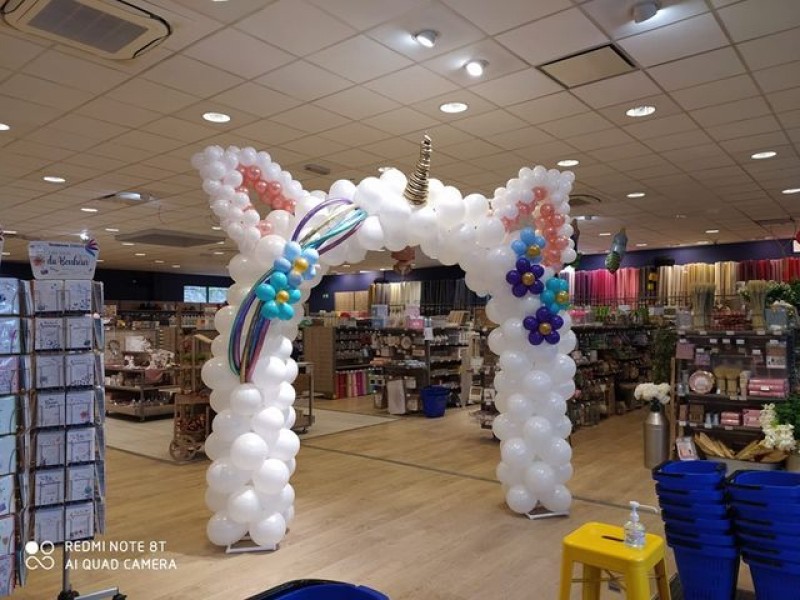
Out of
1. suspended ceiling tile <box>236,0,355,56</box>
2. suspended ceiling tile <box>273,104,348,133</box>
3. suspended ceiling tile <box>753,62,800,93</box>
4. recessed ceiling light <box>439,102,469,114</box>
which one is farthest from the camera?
suspended ceiling tile <box>273,104,348,133</box>

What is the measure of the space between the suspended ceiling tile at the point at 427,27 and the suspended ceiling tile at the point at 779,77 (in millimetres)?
2254

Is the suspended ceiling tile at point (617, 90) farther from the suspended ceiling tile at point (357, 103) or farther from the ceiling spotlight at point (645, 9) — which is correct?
the suspended ceiling tile at point (357, 103)

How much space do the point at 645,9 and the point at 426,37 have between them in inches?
51.6

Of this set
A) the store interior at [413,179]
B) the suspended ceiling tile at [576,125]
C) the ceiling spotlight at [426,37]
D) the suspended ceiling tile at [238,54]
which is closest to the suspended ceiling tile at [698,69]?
the store interior at [413,179]

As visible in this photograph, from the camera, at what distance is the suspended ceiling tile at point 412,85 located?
459 centimetres

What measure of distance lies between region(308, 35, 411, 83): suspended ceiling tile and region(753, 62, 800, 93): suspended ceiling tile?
2665 millimetres

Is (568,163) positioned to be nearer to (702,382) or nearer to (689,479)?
(702,382)

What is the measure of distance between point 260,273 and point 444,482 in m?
2.90

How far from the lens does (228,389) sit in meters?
4.38

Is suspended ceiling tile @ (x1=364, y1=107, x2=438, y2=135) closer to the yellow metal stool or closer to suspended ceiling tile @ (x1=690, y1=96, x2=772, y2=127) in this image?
suspended ceiling tile @ (x1=690, y1=96, x2=772, y2=127)

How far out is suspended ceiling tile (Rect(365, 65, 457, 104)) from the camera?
459 cm

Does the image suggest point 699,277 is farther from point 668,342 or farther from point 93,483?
point 93,483

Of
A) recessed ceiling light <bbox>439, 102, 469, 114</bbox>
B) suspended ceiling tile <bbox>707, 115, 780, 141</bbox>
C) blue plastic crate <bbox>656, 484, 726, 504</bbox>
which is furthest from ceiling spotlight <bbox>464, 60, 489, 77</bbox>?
blue plastic crate <bbox>656, 484, 726, 504</bbox>

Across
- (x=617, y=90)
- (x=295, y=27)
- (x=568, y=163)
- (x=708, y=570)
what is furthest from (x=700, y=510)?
(x=568, y=163)
